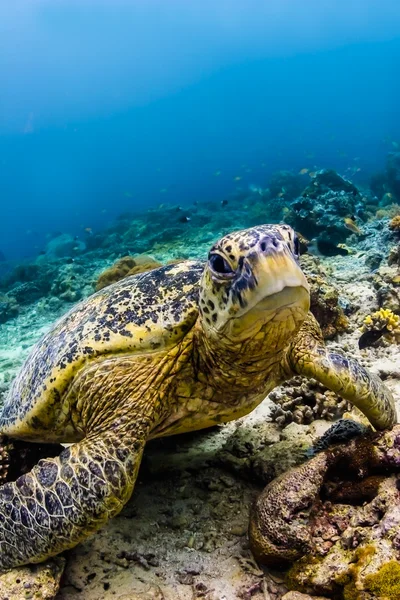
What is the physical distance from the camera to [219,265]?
5.76ft

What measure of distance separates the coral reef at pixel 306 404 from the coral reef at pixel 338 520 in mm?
975

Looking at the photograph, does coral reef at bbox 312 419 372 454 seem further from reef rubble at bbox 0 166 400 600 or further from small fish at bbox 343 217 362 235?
small fish at bbox 343 217 362 235

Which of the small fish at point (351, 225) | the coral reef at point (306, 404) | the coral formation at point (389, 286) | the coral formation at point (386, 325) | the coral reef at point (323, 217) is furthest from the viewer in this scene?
the small fish at point (351, 225)

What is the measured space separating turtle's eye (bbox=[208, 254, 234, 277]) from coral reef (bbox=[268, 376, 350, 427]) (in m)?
1.87

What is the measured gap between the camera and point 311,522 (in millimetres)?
2002

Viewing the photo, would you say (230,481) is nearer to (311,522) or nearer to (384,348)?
(311,522)

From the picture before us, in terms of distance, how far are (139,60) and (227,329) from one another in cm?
16269

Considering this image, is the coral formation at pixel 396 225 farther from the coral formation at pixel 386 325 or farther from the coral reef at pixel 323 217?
the coral formation at pixel 386 325

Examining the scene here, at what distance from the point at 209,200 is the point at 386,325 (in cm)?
4020

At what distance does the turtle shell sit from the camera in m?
2.35

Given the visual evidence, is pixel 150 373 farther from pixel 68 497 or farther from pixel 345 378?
pixel 345 378

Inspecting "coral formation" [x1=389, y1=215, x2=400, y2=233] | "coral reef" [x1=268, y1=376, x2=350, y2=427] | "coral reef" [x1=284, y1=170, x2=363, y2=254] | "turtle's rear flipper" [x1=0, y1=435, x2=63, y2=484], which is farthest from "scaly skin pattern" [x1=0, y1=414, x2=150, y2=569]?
"coral reef" [x1=284, y1=170, x2=363, y2=254]

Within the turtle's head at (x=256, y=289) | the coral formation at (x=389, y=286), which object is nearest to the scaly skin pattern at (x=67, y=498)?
the turtle's head at (x=256, y=289)

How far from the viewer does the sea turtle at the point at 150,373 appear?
1716mm
